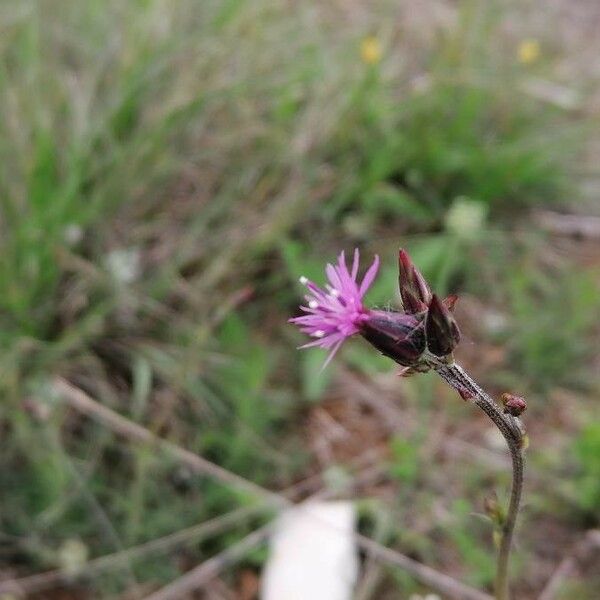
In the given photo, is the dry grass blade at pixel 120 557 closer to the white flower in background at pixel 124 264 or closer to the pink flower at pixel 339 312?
the white flower in background at pixel 124 264

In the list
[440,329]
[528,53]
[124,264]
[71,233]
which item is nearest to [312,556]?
[124,264]

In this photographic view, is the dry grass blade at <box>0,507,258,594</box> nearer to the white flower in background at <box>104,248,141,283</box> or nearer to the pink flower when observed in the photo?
the white flower in background at <box>104,248,141,283</box>

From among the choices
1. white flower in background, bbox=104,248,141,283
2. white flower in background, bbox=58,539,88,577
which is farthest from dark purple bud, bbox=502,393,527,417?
white flower in background, bbox=104,248,141,283

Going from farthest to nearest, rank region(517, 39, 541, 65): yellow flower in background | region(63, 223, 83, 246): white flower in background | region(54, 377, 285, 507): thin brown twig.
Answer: region(517, 39, 541, 65): yellow flower in background
region(63, 223, 83, 246): white flower in background
region(54, 377, 285, 507): thin brown twig

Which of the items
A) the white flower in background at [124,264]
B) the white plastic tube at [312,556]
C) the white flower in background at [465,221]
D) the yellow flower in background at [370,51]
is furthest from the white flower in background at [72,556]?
the yellow flower in background at [370,51]

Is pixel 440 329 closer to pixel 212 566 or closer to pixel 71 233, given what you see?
pixel 212 566

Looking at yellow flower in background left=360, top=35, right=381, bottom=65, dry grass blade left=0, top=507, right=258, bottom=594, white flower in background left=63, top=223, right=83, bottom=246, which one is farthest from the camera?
yellow flower in background left=360, top=35, right=381, bottom=65

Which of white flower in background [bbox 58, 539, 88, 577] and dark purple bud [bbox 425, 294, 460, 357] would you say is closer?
dark purple bud [bbox 425, 294, 460, 357]
